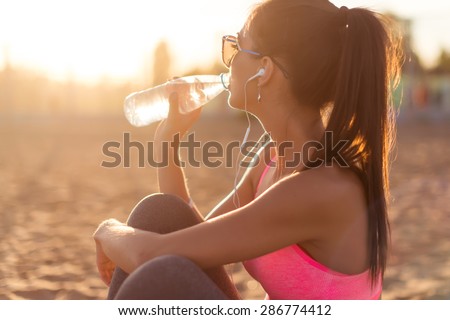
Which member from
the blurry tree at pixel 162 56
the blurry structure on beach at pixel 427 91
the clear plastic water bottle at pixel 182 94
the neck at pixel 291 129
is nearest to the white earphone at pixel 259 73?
the neck at pixel 291 129

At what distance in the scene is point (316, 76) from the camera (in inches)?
102

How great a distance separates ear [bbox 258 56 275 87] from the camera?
2.71 metres

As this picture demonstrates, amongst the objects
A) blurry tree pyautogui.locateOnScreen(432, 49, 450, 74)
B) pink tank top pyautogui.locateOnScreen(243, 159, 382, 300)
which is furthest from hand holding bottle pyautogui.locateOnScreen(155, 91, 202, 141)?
blurry tree pyautogui.locateOnScreen(432, 49, 450, 74)

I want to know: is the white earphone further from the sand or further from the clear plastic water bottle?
the sand

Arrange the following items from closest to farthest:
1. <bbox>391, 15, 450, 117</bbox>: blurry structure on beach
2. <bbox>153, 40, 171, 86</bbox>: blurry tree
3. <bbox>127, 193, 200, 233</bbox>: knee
A: <bbox>127, 193, 200, 233</bbox>: knee < <bbox>391, 15, 450, 117</bbox>: blurry structure on beach < <bbox>153, 40, 171, 86</bbox>: blurry tree

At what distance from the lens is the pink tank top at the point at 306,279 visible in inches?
96.1

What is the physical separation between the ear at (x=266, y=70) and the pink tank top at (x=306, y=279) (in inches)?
26.6

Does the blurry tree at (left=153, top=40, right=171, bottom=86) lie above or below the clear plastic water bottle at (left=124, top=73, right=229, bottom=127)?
below

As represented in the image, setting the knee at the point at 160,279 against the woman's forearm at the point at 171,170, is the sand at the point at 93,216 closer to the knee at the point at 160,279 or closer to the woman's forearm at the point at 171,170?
the woman's forearm at the point at 171,170

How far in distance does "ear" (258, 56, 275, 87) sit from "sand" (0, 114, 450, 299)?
7.89ft

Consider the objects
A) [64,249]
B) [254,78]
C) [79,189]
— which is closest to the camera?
[254,78]

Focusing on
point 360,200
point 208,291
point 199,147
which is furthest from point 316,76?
point 199,147

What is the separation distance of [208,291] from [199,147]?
62.3ft

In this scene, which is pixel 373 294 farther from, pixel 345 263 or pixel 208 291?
pixel 208 291
